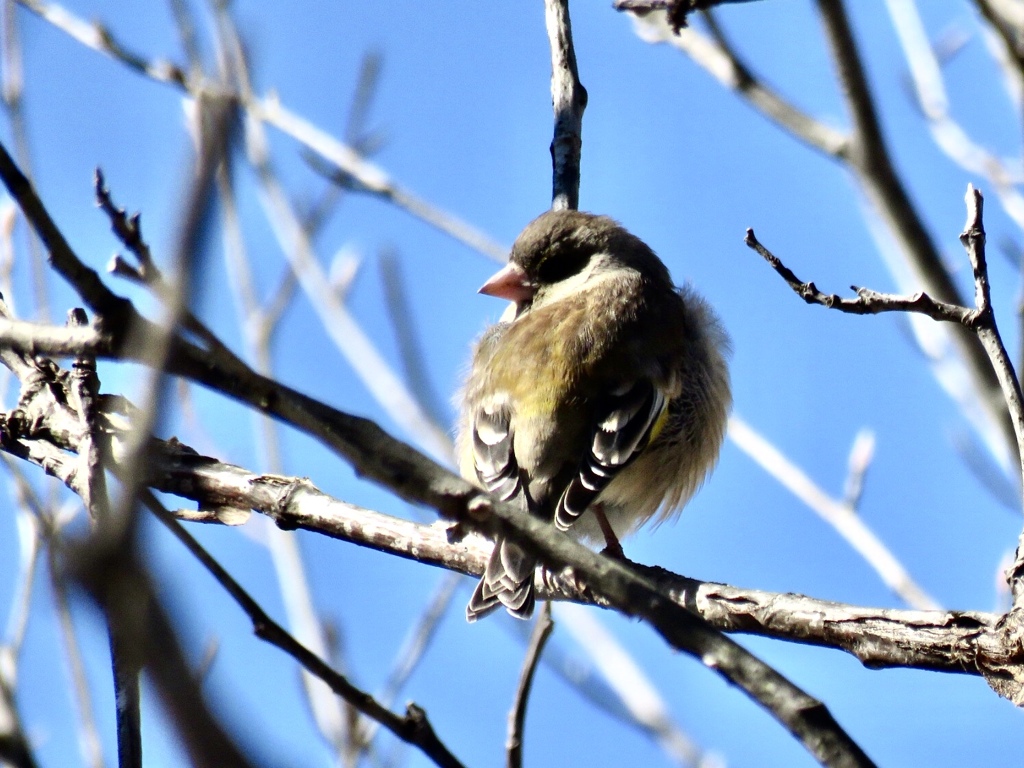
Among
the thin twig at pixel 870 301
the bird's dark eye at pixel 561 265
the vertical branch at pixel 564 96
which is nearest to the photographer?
the thin twig at pixel 870 301

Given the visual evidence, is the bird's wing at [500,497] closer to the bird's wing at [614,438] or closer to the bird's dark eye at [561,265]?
the bird's wing at [614,438]

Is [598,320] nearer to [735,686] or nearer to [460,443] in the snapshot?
[460,443]

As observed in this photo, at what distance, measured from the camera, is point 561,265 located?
5.34 m

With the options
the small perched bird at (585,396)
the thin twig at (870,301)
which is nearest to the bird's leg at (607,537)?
the small perched bird at (585,396)

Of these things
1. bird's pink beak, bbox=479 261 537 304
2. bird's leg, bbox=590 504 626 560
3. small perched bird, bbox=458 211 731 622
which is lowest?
bird's leg, bbox=590 504 626 560

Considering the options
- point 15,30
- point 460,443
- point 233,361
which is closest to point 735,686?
point 233,361

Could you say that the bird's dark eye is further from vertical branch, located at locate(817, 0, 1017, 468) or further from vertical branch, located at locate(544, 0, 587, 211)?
vertical branch, located at locate(817, 0, 1017, 468)

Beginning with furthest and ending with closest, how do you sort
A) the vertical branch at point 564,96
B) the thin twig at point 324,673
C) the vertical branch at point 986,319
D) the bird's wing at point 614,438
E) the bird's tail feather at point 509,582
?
1. the vertical branch at point 564,96
2. the bird's wing at point 614,438
3. the bird's tail feather at point 509,582
4. the vertical branch at point 986,319
5. the thin twig at point 324,673

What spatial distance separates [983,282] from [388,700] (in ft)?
9.38

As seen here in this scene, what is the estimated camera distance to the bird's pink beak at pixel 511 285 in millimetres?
5328

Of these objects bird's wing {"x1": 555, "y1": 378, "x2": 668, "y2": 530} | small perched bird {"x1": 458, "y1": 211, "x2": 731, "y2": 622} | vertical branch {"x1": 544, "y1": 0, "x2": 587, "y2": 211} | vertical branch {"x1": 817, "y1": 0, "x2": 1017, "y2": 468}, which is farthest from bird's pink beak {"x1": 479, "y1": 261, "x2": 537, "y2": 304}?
vertical branch {"x1": 817, "y1": 0, "x2": 1017, "y2": 468}

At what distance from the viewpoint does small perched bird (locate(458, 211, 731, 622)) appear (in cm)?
401

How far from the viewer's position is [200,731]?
2.87ft

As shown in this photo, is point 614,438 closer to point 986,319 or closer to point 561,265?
point 561,265
